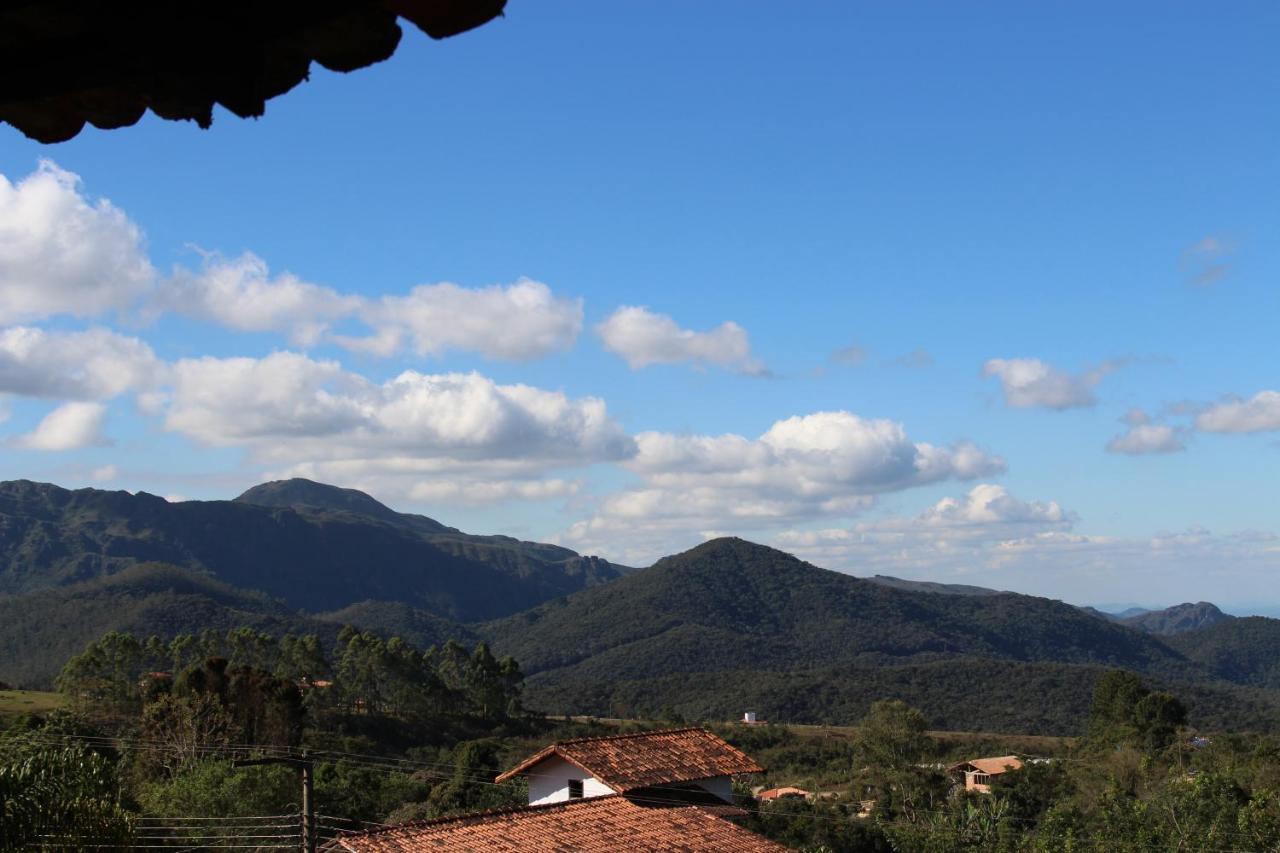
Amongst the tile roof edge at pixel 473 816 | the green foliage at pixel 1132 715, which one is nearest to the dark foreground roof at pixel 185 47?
the tile roof edge at pixel 473 816

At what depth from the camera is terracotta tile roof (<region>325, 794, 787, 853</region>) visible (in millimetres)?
20562

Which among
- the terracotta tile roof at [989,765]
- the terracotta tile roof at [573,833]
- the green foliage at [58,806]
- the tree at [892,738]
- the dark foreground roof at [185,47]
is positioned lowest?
the terracotta tile roof at [989,765]

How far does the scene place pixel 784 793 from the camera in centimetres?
5462

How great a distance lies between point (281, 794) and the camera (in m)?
32.4

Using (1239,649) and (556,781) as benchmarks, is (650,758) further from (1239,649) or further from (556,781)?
(1239,649)

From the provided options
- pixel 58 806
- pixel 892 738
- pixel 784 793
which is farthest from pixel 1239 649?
pixel 58 806

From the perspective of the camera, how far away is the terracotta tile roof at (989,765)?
205 ft

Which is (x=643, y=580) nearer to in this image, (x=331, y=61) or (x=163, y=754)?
(x=163, y=754)

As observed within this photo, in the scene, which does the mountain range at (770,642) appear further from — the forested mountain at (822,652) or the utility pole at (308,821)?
the utility pole at (308,821)

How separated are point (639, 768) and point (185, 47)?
2855 cm

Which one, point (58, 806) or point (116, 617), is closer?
point (58, 806)

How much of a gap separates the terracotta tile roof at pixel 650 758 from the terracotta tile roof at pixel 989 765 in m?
33.9

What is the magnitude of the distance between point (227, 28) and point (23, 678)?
11777 cm

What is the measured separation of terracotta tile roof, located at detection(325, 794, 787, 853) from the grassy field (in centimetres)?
3845
